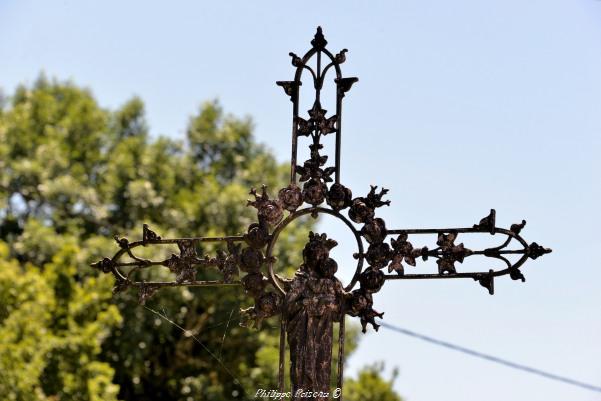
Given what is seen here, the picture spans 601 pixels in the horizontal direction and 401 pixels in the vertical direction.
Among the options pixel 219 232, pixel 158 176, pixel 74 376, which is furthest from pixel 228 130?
pixel 74 376

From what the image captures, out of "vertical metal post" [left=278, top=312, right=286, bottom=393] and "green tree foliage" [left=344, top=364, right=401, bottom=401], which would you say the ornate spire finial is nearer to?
"vertical metal post" [left=278, top=312, right=286, bottom=393]

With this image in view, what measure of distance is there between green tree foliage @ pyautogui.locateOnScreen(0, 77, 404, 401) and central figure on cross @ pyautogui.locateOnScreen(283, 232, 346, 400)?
1234 centimetres

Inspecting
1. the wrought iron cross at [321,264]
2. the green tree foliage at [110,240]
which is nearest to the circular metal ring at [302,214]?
the wrought iron cross at [321,264]

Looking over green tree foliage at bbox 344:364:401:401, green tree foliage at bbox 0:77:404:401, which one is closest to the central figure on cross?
green tree foliage at bbox 0:77:404:401

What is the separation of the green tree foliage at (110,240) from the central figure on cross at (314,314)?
1234cm

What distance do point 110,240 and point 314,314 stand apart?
803 inches

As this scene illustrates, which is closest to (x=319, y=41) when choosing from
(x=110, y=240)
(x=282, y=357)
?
(x=282, y=357)

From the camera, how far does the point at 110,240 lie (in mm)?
29234

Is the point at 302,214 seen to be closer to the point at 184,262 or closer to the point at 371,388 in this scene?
the point at 184,262

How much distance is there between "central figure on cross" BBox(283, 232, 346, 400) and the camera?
9188 millimetres

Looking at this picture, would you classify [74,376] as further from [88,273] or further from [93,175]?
[93,175]

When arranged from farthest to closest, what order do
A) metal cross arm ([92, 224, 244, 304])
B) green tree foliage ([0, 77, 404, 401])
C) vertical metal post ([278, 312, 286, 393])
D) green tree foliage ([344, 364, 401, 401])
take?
green tree foliage ([344, 364, 401, 401]) < green tree foliage ([0, 77, 404, 401]) < metal cross arm ([92, 224, 244, 304]) < vertical metal post ([278, 312, 286, 393])

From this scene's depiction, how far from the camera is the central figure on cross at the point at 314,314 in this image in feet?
30.1

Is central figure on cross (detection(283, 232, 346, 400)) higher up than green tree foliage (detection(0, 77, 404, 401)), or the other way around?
green tree foliage (detection(0, 77, 404, 401))
